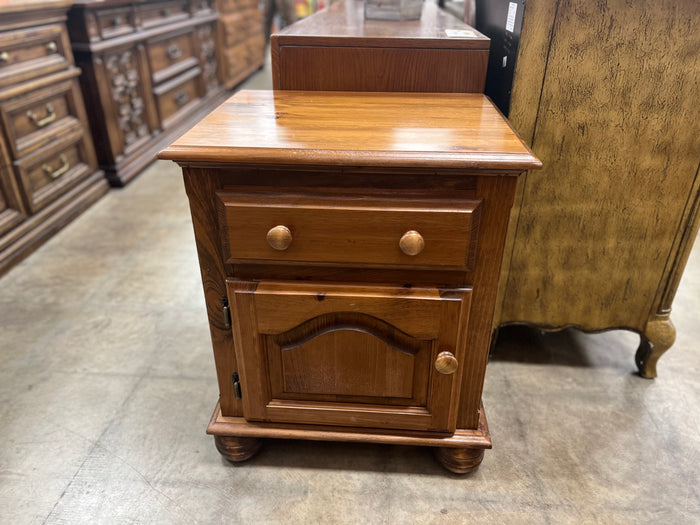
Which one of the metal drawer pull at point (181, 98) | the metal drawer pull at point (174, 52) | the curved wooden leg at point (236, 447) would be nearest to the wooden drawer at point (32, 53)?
the metal drawer pull at point (174, 52)

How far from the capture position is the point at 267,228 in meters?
0.85

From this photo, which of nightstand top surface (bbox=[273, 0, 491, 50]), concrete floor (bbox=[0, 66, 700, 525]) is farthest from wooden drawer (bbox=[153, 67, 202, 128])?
nightstand top surface (bbox=[273, 0, 491, 50])

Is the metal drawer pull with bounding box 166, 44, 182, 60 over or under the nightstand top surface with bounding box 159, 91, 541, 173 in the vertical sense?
under

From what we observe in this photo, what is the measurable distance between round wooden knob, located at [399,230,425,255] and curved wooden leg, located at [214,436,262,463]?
0.58m

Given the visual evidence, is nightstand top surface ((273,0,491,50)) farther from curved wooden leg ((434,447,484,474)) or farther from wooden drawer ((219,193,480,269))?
curved wooden leg ((434,447,484,474))

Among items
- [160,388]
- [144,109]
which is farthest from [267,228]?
[144,109]

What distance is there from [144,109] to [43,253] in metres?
A: 1.17

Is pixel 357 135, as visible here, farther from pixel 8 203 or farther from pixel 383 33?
pixel 8 203

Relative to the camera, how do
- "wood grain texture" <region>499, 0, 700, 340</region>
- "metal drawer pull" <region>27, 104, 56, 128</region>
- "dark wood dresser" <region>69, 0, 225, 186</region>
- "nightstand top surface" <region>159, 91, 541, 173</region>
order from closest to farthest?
1. "nightstand top surface" <region>159, 91, 541, 173</region>
2. "wood grain texture" <region>499, 0, 700, 340</region>
3. "metal drawer pull" <region>27, 104, 56, 128</region>
4. "dark wood dresser" <region>69, 0, 225, 186</region>

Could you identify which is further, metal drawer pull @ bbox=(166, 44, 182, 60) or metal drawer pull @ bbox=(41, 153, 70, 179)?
metal drawer pull @ bbox=(166, 44, 182, 60)

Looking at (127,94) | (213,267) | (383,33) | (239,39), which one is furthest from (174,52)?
(213,267)

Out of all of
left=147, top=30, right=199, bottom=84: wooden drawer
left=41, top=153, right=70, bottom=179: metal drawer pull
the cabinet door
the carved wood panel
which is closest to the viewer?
the cabinet door

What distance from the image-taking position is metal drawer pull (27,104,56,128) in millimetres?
2014

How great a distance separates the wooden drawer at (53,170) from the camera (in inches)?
79.3
